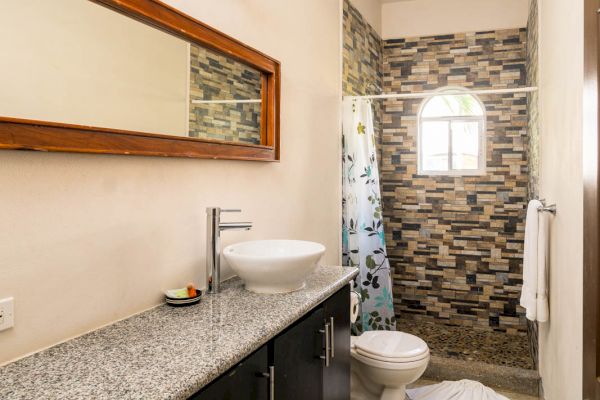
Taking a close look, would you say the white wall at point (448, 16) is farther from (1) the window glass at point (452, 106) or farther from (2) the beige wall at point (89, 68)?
(2) the beige wall at point (89, 68)

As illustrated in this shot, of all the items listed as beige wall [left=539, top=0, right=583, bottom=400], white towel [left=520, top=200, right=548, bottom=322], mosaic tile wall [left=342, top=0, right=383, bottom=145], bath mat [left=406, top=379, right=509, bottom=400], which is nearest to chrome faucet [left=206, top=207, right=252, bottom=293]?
beige wall [left=539, top=0, right=583, bottom=400]

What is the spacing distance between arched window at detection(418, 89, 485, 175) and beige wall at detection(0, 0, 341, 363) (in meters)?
2.21

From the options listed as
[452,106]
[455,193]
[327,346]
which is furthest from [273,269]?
[452,106]

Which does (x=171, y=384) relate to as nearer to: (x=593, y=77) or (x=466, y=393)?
(x=593, y=77)

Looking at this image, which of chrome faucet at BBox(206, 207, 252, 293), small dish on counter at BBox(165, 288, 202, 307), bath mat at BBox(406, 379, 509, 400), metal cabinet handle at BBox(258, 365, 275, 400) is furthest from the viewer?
bath mat at BBox(406, 379, 509, 400)

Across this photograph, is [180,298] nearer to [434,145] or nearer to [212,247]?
[212,247]

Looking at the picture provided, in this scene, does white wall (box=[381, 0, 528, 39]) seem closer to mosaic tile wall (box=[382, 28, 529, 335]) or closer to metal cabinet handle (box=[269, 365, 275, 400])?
mosaic tile wall (box=[382, 28, 529, 335])

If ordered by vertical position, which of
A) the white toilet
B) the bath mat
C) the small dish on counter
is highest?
the small dish on counter

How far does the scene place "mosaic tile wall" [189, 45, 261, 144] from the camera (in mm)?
1721

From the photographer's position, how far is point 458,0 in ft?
14.4

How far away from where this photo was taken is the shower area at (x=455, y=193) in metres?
4.13

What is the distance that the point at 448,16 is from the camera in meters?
4.41

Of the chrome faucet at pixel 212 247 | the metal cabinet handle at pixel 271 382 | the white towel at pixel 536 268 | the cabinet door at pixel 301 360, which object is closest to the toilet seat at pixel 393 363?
the white towel at pixel 536 268

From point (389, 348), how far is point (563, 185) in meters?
1.26
